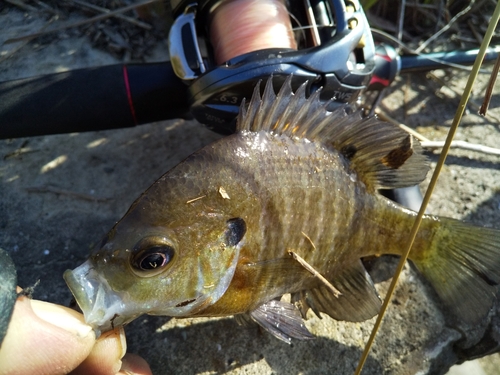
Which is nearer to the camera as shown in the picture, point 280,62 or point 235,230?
point 235,230

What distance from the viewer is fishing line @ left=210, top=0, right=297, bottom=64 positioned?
1.71 meters

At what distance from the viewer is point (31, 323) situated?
111cm

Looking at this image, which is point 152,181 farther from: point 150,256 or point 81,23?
point 81,23

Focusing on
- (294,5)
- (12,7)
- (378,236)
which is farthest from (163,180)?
(12,7)

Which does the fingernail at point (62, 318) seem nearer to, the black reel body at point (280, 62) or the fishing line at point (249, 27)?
the black reel body at point (280, 62)

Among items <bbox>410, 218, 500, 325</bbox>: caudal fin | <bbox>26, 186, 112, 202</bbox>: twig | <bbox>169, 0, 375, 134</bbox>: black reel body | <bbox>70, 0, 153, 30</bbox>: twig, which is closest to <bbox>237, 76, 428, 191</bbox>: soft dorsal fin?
<bbox>169, 0, 375, 134</bbox>: black reel body

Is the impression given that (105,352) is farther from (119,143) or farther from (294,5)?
(294,5)

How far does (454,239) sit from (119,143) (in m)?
1.64

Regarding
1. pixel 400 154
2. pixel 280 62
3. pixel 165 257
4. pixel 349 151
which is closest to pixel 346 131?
pixel 349 151

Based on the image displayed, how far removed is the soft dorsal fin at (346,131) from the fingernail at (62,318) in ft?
2.40

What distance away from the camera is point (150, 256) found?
1.21 metres

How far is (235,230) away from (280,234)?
6.5 inches

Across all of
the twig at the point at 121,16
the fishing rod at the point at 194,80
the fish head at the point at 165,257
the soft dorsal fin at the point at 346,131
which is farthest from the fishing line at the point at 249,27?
the twig at the point at 121,16

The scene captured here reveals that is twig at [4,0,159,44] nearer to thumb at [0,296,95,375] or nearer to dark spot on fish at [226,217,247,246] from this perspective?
dark spot on fish at [226,217,247,246]
